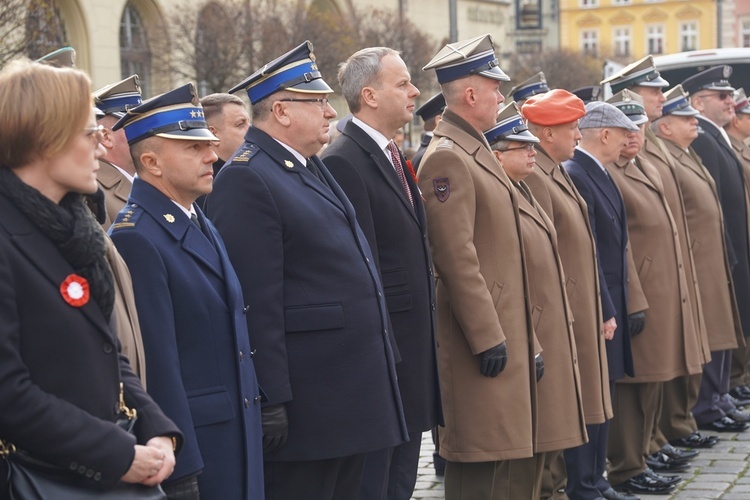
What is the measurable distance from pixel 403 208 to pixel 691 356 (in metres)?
2.90

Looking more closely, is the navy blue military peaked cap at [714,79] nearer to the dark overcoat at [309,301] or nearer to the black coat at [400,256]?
the black coat at [400,256]

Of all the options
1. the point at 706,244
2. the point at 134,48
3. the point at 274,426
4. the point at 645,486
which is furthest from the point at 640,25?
the point at 274,426

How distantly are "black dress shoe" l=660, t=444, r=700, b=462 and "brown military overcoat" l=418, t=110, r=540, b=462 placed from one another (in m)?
2.13

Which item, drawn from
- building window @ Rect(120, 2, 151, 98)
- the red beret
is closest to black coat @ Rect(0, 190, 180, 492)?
the red beret

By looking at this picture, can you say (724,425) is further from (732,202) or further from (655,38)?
(655,38)

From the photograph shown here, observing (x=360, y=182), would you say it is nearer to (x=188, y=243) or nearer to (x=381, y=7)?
(x=188, y=243)

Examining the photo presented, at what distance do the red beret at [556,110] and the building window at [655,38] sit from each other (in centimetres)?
7850

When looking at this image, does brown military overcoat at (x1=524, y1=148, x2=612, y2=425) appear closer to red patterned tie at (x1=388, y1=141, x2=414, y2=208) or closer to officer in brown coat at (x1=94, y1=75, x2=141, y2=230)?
red patterned tie at (x1=388, y1=141, x2=414, y2=208)

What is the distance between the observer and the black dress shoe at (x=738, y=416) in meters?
8.77

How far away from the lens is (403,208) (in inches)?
213

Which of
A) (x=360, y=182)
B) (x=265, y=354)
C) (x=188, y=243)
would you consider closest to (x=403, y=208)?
(x=360, y=182)

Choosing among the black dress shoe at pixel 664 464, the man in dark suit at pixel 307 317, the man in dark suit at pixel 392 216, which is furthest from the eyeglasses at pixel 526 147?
the black dress shoe at pixel 664 464

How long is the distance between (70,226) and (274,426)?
60.4 inches

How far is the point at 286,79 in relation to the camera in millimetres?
4965
